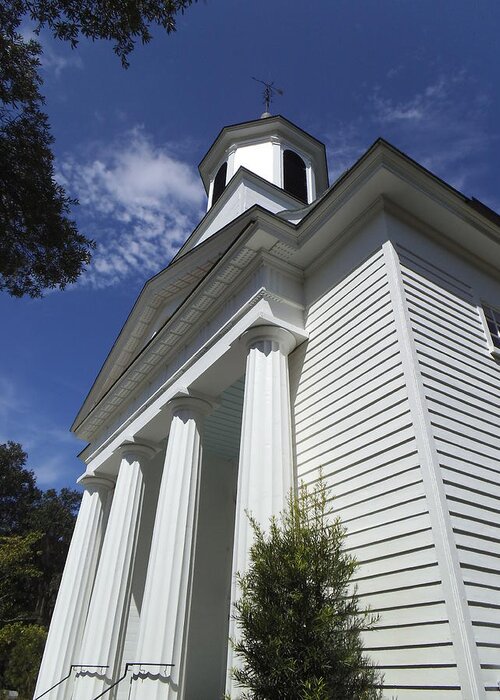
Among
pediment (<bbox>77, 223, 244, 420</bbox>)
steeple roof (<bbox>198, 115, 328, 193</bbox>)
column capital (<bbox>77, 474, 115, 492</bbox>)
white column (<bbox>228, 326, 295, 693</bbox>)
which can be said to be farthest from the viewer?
steeple roof (<bbox>198, 115, 328, 193</bbox>)

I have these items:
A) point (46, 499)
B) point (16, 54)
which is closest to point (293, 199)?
point (16, 54)

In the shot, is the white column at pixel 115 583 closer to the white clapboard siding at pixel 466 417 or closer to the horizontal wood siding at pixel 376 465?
the horizontal wood siding at pixel 376 465

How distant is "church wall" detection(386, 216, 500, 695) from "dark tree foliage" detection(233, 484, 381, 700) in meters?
1.21

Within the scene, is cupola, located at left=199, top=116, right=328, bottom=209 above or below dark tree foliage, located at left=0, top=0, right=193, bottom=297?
above

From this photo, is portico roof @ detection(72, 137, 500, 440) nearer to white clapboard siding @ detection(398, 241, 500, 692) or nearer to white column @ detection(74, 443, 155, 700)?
white clapboard siding @ detection(398, 241, 500, 692)

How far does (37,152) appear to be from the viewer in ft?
21.8

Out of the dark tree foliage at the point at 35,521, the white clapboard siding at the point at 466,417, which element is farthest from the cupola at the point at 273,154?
the dark tree foliage at the point at 35,521

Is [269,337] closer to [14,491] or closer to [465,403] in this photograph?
[465,403]

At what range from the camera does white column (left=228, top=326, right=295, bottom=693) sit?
6.57 metres

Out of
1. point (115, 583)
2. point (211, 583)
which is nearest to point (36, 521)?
point (211, 583)

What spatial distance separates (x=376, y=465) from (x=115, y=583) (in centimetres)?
778

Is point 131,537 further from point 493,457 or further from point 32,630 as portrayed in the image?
point 32,630

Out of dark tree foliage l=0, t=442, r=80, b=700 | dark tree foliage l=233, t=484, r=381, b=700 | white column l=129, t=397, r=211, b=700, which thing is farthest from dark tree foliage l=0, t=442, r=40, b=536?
dark tree foliage l=233, t=484, r=381, b=700

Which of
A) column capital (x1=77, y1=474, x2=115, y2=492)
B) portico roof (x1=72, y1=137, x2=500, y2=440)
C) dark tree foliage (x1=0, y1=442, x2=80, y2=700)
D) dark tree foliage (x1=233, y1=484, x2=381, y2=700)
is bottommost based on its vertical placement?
dark tree foliage (x1=233, y1=484, x2=381, y2=700)
